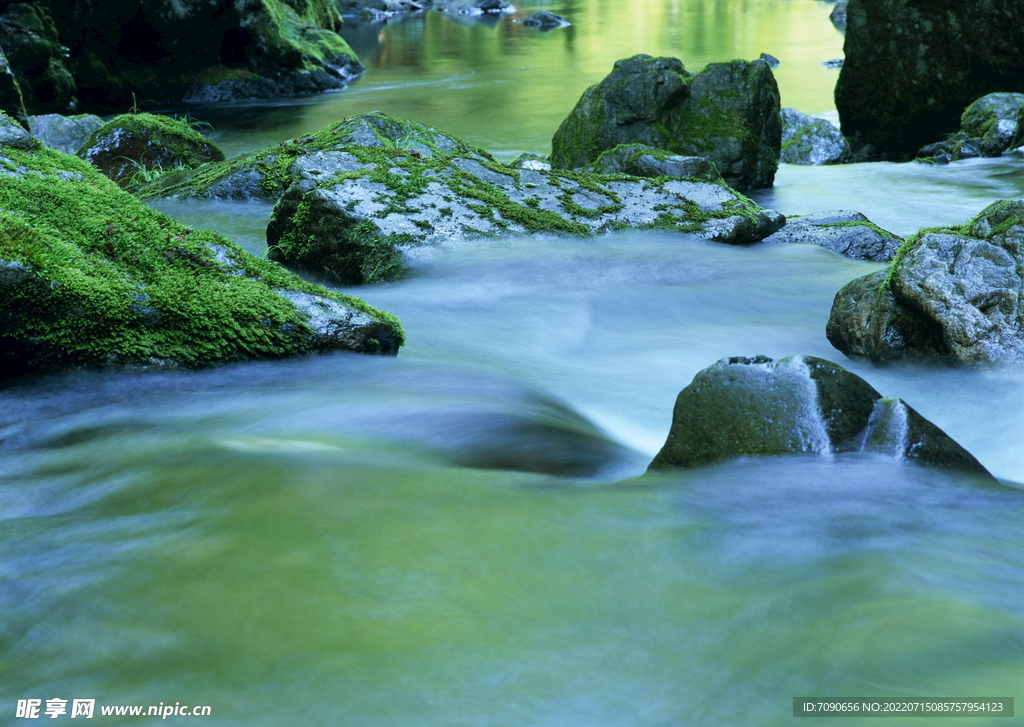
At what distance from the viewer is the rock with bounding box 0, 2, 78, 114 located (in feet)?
58.6

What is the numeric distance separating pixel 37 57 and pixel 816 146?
16260 mm

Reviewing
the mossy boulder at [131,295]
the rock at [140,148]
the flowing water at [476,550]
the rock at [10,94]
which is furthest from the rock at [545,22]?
the flowing water at [476,550]

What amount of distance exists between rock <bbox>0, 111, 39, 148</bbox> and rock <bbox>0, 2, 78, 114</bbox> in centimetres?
1442

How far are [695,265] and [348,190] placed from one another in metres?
2.71

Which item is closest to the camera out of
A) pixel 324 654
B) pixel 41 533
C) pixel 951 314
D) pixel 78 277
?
pixel 324 654

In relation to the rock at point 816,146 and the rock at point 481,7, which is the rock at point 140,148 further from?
the rock at point 481,7

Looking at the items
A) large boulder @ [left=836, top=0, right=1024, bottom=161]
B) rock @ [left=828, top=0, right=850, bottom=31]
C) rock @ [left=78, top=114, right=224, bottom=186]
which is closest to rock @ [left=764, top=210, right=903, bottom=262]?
rock @ [left=78, top=114, right=224, bottom=186]

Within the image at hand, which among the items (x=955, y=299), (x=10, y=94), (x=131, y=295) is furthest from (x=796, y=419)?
(x=10, y=94)

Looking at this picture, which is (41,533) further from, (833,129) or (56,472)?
(833,129)

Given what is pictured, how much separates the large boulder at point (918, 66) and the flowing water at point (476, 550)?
11.1 m

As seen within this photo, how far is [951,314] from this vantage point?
4238mm

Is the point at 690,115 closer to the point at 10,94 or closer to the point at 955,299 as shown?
the point at 955,299

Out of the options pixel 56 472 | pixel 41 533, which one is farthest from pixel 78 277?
pixel 41 533

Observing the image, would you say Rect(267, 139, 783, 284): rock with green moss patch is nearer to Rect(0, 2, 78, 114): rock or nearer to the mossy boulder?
the mossy boulder
